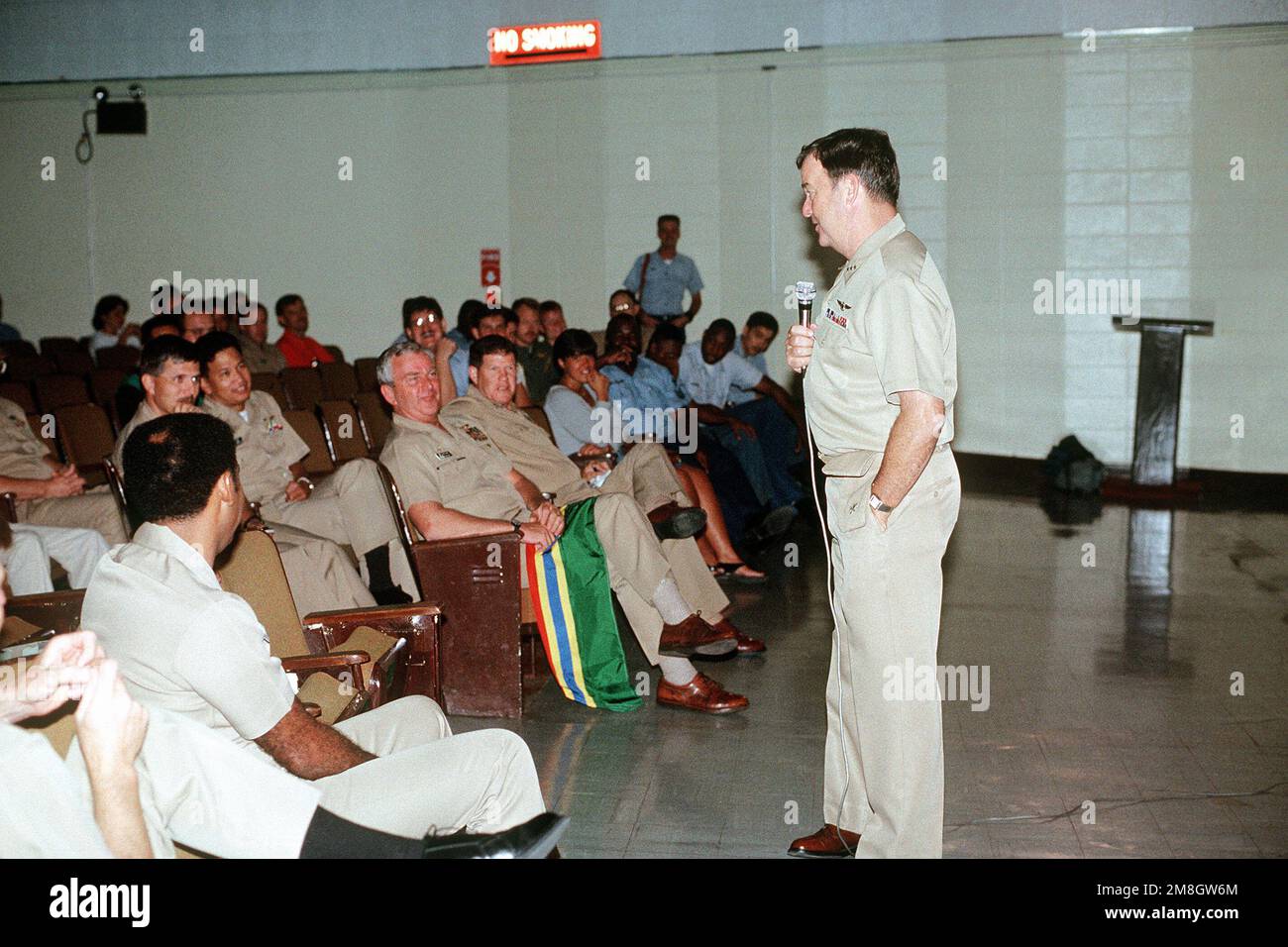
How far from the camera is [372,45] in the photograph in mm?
9336

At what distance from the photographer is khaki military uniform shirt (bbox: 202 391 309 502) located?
4383 millimetres

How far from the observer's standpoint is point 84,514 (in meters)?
4.31

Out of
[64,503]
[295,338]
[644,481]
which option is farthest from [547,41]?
[64,503]

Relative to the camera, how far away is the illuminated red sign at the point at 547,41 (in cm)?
895

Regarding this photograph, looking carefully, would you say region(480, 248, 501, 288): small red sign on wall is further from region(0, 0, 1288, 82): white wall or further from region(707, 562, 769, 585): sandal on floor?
region(707, 562, 769, 585): sandal on floor

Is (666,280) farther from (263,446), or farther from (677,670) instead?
(677,670)

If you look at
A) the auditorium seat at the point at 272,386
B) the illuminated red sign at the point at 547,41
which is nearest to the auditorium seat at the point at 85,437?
the auditorium seat at the point at 272,386

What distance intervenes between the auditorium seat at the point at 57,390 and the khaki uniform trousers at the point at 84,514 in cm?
169

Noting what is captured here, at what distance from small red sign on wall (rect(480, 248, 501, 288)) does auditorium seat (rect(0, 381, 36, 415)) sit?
4.13m

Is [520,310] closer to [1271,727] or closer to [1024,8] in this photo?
[1024,8]

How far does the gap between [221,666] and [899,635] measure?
4.11 ft

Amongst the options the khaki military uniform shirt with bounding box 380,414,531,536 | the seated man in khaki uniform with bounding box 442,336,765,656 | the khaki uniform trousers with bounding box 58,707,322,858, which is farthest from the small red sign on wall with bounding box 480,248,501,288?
the khaki uniform trousers with bounding box 58,707,322,858
